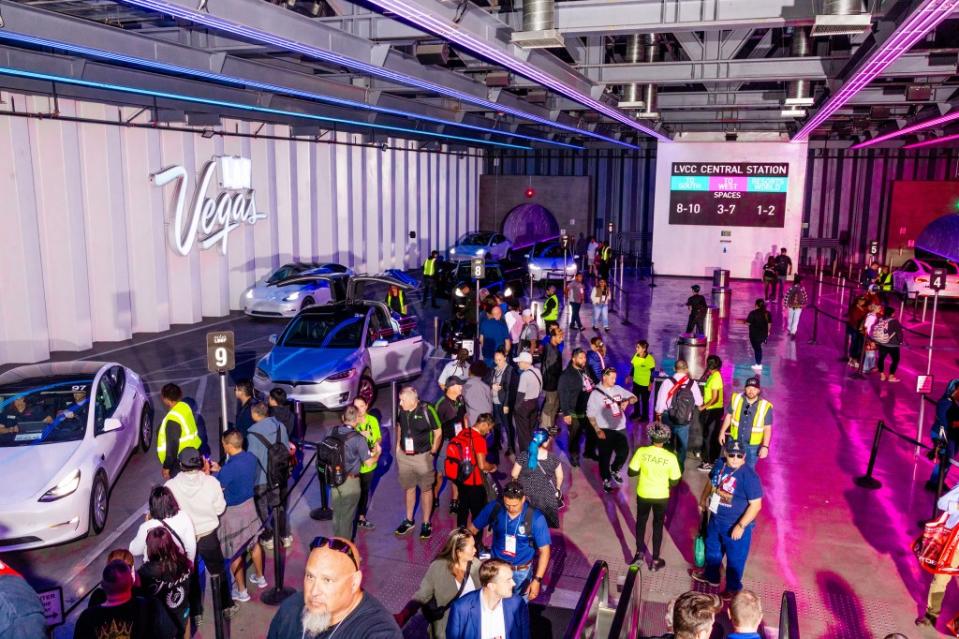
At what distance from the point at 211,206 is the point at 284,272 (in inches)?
113

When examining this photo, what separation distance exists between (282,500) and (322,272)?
51.9 ft

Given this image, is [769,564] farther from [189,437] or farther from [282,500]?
[189,437]

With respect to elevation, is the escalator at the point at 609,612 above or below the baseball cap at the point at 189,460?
below

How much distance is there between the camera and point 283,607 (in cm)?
384

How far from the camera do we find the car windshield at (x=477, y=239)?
34144mm

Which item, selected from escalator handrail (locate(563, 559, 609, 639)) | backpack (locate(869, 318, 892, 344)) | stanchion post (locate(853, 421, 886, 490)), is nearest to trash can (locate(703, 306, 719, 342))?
backpack (locate(869, 318, 892, 344))

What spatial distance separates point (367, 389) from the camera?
12.8 m

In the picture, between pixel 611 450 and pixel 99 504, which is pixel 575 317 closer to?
pixel 611 450

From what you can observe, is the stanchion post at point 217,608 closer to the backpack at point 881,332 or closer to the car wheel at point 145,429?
the car wheel at point 145,429

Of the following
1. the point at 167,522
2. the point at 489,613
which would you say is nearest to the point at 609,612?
the point at 489,613

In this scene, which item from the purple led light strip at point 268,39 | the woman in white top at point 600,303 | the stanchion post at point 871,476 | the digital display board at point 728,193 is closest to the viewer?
the purple led light strip at point 268,39

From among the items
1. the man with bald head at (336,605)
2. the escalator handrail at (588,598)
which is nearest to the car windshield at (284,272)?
the escalator handrail at (588,598)

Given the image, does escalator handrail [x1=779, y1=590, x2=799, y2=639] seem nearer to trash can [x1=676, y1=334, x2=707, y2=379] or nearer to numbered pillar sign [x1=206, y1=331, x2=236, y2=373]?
numbered pillar sign [x1=206, y1=331, x2=236, y2=373]

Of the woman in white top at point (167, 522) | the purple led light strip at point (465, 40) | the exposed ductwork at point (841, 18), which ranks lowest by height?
the woman in white top at point (167, 522)
